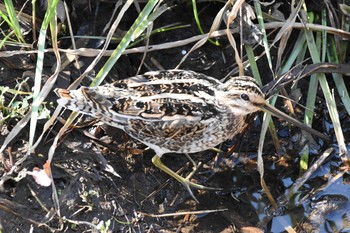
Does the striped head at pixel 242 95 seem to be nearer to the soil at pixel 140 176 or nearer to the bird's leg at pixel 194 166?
the soil at pixel 140 176

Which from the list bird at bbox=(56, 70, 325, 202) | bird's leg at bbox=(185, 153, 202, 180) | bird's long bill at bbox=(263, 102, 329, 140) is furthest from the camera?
bird's leg at bbox=(185, 153, 202, 180)

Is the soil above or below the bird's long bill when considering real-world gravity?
below

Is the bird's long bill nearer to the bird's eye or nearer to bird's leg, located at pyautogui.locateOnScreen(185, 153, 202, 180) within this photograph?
the bird's eye

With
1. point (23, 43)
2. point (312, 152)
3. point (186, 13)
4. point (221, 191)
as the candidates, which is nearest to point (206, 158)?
point (221, 191)

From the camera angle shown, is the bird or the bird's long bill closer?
the bird

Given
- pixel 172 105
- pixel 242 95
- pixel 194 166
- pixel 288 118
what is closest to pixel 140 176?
pixel 194 166

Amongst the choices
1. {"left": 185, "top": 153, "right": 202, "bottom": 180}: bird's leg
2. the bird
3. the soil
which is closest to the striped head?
the bird

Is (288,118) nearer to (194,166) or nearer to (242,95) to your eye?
(242,95)
